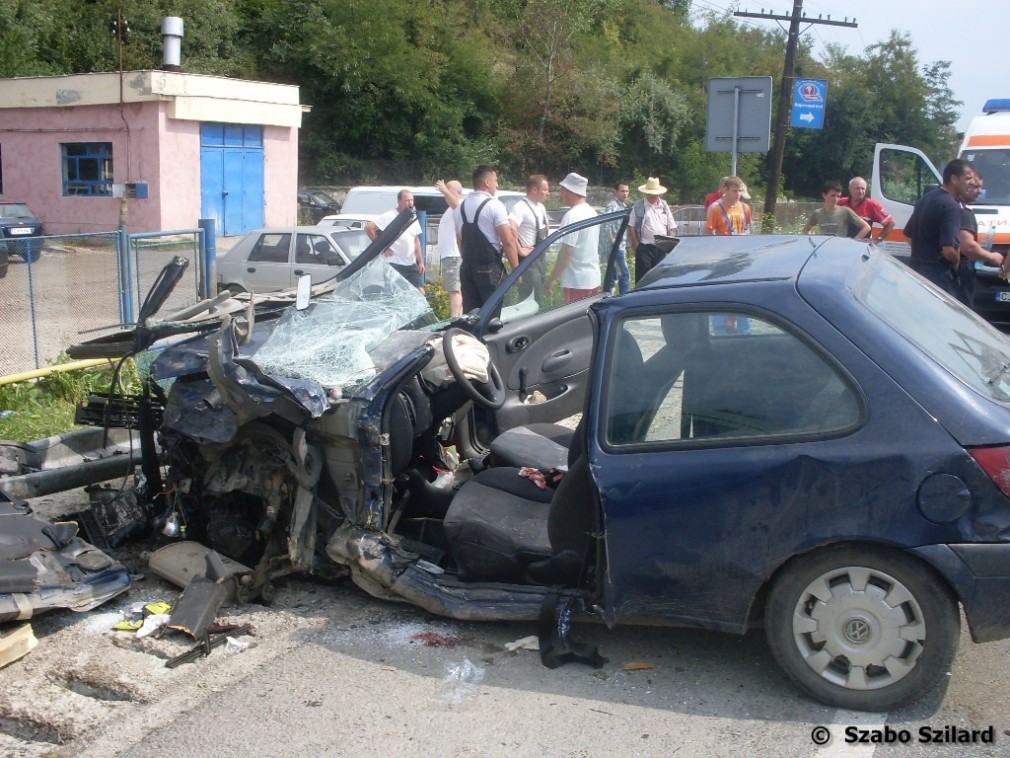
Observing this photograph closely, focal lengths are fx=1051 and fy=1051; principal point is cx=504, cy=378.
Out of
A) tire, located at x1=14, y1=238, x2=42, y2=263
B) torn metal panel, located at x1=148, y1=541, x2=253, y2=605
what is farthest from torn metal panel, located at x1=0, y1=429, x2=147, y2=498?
tire, located at x1=14, y1=238, x2=42, y2=263

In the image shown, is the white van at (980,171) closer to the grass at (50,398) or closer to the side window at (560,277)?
the side window at (560,277)

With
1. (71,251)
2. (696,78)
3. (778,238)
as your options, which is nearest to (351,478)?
(778,238)

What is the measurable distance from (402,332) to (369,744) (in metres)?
2.15

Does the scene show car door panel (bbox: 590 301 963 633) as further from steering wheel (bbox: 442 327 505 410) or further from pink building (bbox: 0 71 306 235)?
pink building (bbox: 0 71 306 235)

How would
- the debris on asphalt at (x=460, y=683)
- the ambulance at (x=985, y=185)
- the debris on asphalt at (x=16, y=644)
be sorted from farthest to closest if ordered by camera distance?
the ambulance at (x=985, y=185) → the debris on asphalt at (x=16, y=644) → the debris on asphalt at (x=460, y=683)

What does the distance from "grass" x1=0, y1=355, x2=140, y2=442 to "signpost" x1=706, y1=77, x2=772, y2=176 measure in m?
6.86

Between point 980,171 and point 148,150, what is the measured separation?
68.5 ft

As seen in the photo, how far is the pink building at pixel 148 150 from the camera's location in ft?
89.1

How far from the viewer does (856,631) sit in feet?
11.8

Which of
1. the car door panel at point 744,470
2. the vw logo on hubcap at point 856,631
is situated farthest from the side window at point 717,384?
the vw logo on hubcap at point 856,631

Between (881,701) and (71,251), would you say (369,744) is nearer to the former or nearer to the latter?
(881,701)

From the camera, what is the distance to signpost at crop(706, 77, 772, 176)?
11.6 metres

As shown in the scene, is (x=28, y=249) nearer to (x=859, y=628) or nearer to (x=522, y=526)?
(x=522, y=526)

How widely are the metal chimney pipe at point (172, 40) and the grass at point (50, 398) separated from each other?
22656mm
